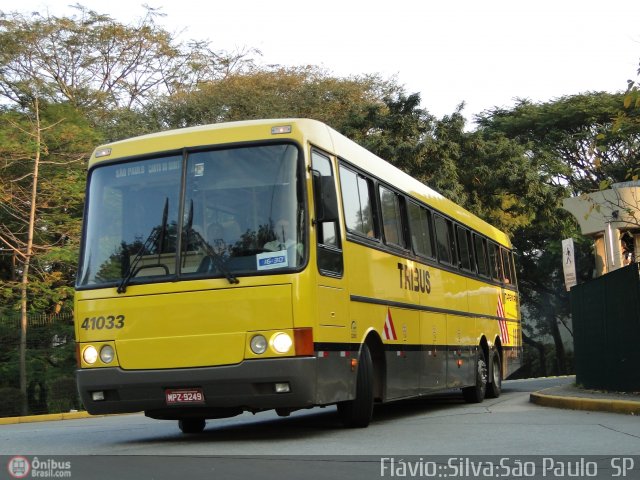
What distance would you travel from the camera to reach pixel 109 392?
409 inches

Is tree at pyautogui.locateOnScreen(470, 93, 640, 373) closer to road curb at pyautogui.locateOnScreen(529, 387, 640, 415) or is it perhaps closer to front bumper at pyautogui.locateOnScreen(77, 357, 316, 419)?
road curb at pyautogui.locateOnScreen(529, 387, 640, 415)

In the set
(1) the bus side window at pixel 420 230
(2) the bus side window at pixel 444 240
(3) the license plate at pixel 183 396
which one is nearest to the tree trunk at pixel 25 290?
(2) the bus side window at pixel 444 240

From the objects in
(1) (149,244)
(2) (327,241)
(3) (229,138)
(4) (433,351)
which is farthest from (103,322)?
(4) (433,351)

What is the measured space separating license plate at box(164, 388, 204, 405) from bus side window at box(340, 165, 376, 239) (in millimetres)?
2620

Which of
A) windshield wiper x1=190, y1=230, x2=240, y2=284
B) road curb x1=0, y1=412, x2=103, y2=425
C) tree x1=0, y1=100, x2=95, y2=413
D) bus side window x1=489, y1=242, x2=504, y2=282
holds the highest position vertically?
tree x1=0, y1=100, x2=95, y2=413

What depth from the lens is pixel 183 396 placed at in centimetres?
1010

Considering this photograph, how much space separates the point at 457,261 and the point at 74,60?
101 ft

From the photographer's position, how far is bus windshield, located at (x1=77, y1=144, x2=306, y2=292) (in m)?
10.1

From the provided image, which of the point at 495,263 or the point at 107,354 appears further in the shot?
the point at 495,263

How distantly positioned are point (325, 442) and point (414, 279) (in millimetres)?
4404

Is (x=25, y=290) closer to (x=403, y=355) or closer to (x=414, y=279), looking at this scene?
(x=414, y=279)

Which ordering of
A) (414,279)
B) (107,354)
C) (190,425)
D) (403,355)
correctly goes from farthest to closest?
(414,279) < (403,355) < (190,425) < (107,354)

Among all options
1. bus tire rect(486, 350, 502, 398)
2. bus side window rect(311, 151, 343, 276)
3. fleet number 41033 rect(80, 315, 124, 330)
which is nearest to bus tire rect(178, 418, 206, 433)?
fleet number 41033 rect(80, 315, 124, 330)

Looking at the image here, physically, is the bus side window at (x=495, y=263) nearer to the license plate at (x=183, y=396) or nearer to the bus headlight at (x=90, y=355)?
the license plate at (x=183, y=396)
